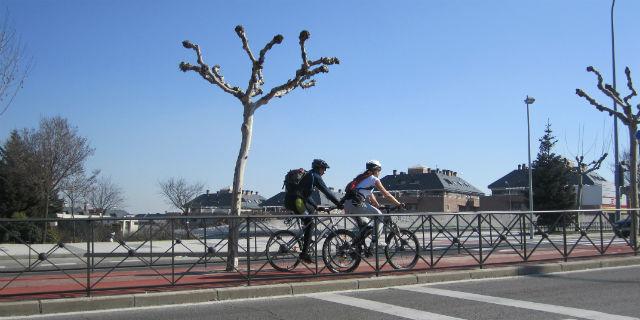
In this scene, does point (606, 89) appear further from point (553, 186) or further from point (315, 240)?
A: point (553, 186)

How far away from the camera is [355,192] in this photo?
10836mm

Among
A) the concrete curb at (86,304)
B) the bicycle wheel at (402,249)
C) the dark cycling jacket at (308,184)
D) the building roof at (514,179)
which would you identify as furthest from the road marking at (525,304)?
the building roof at (514,179)

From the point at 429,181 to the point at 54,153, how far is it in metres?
57.7

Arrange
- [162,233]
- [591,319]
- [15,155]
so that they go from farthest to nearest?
[15,155], [162,233], [591,319]

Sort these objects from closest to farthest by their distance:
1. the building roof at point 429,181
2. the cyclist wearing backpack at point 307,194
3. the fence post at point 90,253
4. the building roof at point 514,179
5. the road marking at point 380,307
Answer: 1. the road marking at point 380,307
2. the fence post at point 90,253
3. the cyclist wearing backpack at point 307,194
4. the building roof at point 514,179
5. the building roof at point 429,181

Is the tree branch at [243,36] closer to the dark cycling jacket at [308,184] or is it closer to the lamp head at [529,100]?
the dark cycling jacket at [308,184]

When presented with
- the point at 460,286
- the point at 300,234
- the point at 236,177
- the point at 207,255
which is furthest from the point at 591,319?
the point at 236,177

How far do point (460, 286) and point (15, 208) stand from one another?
31358mm

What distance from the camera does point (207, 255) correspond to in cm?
989

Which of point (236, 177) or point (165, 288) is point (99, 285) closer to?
point (165, 288)

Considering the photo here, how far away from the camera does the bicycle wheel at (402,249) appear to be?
35.3 feet

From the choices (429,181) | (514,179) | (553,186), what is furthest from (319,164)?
(514,179)

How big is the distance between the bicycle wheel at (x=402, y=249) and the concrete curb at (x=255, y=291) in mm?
485

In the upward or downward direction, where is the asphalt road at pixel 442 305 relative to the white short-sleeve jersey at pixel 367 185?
downward
